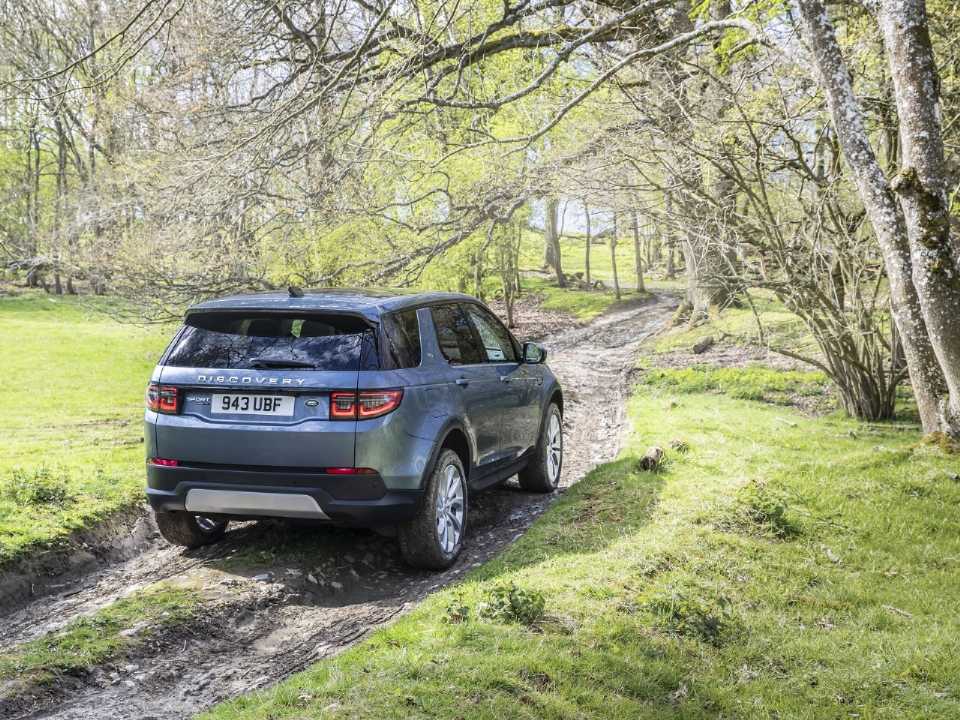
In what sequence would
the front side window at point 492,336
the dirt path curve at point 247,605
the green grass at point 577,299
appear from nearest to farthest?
1. the dirt path curve at point 247,605
2. the front side window at point 492,336
3. the green grass at point 577,299

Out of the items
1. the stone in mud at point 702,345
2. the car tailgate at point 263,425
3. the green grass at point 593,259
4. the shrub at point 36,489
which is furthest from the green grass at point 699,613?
the green grass at point 593,259

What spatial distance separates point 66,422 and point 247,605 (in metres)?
9.36

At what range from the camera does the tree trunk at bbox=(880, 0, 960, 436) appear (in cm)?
776

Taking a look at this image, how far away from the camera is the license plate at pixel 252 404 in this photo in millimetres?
5578

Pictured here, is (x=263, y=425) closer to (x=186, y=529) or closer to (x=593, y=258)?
(x=186, y=529)

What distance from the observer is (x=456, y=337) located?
696cm

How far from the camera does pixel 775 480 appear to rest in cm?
819

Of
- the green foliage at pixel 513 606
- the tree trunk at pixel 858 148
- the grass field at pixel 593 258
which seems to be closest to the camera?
the green foliage at pixel 513 606

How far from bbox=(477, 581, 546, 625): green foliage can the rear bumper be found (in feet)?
3.28

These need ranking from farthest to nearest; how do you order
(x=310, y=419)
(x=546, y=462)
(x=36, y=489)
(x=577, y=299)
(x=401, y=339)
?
(x=577, y=299)
(x=546, y=462)
(x=36, y=489)
(x=401, y=339)
(x=310, y=419)

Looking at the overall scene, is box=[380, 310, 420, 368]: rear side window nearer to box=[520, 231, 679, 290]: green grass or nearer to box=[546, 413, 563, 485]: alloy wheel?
box=[546, 413, 563, 485]: alloy wheel

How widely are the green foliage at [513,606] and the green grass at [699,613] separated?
0.01 metres

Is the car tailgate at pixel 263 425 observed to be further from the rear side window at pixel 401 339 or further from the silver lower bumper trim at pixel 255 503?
the rear side window at pixel 401 339

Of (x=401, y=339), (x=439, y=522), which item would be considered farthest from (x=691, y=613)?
(x=401, y=339)
